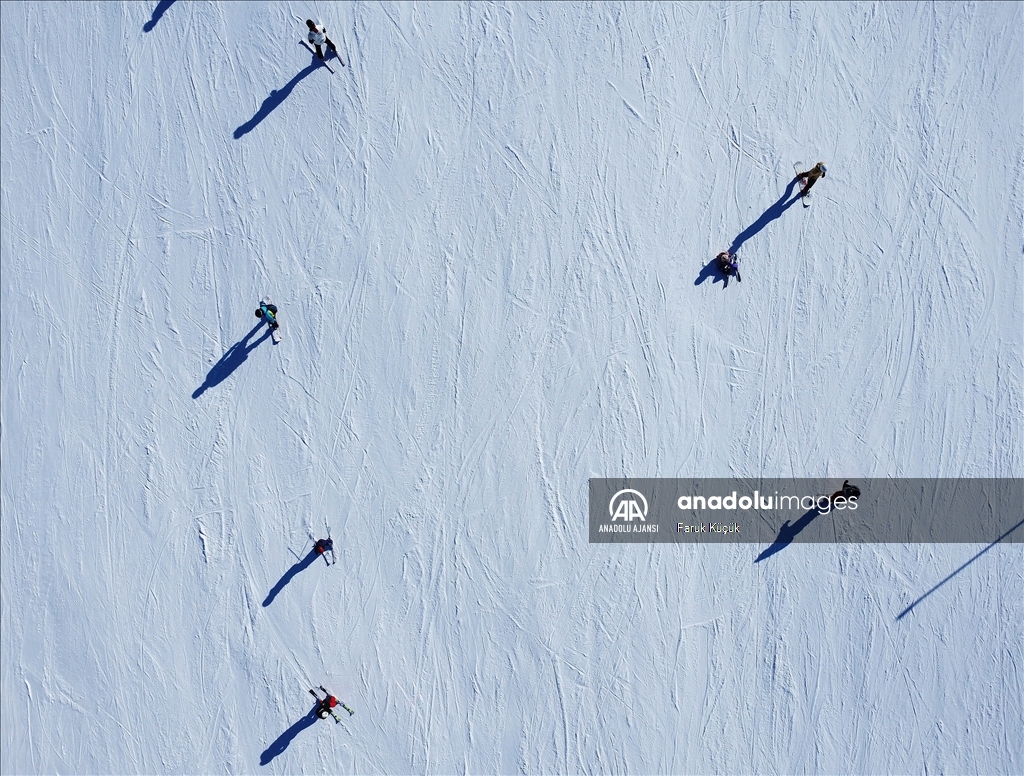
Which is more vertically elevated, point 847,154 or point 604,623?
point 847,154

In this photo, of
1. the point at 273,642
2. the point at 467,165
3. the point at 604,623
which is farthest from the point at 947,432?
the point at 273,642

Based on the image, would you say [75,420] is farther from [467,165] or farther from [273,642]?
[467,165]

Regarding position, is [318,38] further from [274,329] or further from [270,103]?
[274,329]

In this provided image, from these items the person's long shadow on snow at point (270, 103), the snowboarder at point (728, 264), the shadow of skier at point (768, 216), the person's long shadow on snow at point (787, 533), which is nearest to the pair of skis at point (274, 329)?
the person's long shadow on snow at point (270, 103)

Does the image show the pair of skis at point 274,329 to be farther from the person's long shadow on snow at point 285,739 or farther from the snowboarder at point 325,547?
the person's long shadow on snow at point 285,739

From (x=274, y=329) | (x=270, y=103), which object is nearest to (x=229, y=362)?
(x=274, y=329)

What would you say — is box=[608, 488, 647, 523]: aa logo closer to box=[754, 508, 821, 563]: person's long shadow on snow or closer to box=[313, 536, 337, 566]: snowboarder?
box=[754, 508, 821, 563]: person's long shadow on snow
